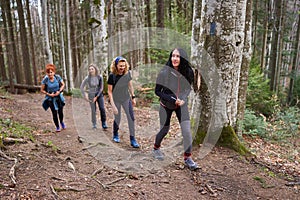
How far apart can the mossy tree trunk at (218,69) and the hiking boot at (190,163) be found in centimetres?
63

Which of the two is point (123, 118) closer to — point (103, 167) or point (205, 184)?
point (103, 167)

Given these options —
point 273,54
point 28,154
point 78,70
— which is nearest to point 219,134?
point 28,154

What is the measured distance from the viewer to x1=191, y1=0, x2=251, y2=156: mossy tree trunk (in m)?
4.51

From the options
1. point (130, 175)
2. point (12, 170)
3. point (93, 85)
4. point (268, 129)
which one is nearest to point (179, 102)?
point (130, 175)

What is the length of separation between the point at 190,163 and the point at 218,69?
6.16ft

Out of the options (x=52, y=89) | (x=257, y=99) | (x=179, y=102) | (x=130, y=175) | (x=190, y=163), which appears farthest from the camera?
(x=257, y=99)

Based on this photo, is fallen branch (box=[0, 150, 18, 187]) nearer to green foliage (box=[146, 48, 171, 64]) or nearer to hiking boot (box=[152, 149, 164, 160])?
hiking boot (box=[152, 149, 164, 160])

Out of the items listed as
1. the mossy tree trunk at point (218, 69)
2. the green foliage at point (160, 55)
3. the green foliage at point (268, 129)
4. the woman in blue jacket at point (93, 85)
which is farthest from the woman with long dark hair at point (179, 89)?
the green foliage at point (160, 55)

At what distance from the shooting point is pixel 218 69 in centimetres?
462

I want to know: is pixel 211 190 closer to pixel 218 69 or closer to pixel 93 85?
pixel 218 69

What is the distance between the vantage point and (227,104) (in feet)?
16.0

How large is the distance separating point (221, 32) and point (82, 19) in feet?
69.1

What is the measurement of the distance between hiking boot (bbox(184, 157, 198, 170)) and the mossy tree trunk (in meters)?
0.63

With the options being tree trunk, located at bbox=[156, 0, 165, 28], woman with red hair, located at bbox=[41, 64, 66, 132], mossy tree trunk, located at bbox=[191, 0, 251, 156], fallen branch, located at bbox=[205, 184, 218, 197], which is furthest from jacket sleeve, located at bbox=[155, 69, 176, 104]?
tree trunk, located at bbox=[156, 0, 165, 28]
